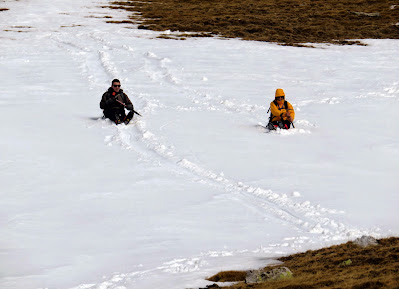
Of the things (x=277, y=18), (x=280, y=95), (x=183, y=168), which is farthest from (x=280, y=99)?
(x=277, y=18)

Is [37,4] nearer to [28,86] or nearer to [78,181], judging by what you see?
[28,86]

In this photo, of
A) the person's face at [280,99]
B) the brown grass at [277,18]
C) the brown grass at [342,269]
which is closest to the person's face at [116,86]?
the person's face at [280,99]

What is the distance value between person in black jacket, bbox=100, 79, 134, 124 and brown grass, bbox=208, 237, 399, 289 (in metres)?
9.05

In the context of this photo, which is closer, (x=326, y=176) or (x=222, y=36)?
(x=326, y=176)

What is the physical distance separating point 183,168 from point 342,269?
6.47 m

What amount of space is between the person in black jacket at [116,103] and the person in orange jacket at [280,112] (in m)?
3.53

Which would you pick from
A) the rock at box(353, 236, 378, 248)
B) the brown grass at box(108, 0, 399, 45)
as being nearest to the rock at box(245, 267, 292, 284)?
the rock at box(353, 236, 378, 248)

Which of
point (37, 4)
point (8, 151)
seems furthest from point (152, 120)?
point (37, 4)

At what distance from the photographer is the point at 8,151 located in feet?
47.1

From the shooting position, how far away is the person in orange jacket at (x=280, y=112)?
15594mm

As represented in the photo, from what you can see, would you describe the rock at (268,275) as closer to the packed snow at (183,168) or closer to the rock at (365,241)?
the packed snow at (183,168)

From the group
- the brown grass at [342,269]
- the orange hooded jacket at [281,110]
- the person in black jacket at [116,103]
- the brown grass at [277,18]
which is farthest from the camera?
the brown grass at [277,18]

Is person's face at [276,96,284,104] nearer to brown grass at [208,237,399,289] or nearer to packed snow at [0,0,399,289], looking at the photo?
packed snow at [0,0,399,289]

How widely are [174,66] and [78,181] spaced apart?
14.7m
